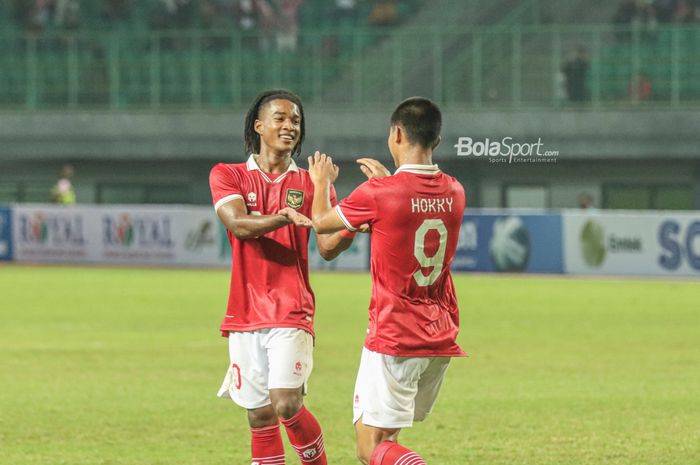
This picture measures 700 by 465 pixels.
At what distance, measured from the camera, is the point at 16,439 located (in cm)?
983

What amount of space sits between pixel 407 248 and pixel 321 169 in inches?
24.7

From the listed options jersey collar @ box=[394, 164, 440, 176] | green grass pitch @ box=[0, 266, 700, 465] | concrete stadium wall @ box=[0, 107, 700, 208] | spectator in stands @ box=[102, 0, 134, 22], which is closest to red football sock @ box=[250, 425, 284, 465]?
jersey collar @ box=[394, 164, 440, 176]

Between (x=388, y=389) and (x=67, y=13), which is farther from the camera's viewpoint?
(x=67, y=13)

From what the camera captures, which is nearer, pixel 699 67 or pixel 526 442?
pixel 526 442

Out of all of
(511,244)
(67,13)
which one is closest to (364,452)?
(511,244)

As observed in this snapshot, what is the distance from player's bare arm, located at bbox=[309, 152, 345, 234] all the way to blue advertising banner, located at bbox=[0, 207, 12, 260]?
2865 cm

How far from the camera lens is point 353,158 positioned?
37219 millimetres

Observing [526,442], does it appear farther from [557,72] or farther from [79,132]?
[79,132]

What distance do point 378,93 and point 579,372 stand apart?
23531mm

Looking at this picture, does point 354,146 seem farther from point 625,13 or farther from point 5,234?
point 5,234

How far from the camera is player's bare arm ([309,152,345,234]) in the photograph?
20.5ft

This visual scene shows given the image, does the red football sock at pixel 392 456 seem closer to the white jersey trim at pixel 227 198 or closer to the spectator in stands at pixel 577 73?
the white jersey trim at pixel 227 198

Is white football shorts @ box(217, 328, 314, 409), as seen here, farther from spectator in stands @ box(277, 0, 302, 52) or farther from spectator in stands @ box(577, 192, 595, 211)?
spectator in stands @ box(277, 0, 302, 52)

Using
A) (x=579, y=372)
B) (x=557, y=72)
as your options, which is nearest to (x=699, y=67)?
(x=557, y=72)
